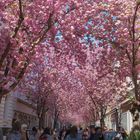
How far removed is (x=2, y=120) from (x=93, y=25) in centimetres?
1546

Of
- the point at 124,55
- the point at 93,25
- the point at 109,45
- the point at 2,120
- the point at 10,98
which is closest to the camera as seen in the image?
the point at 93,25

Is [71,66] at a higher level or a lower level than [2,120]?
higher

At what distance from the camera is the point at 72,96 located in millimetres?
43250

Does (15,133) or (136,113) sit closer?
(15,133)

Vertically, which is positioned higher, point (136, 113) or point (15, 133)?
point (136, 113)

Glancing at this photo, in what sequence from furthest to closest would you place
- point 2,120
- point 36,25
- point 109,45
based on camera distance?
point 2,120 < point 109,45 < point 36,25

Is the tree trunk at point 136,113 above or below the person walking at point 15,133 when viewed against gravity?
above

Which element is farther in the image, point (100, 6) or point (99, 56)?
point (99, 56)

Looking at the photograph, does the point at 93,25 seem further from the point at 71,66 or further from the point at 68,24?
the point at 71,66

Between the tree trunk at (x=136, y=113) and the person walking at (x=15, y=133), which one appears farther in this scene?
the tree trunk at (x=136, y=113)

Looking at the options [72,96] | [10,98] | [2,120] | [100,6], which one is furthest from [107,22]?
[72,96]

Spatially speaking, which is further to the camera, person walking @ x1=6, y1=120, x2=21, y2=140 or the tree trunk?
the tree trunk

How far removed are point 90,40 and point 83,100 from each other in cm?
3033

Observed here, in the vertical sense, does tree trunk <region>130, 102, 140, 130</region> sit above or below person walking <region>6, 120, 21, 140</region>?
above
